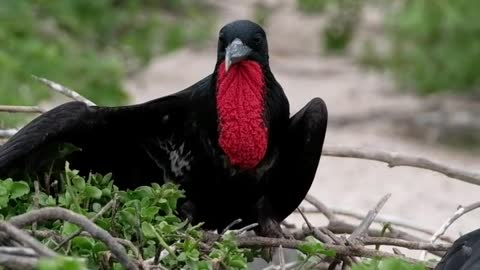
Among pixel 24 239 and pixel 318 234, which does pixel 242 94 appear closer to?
pixel 318 234

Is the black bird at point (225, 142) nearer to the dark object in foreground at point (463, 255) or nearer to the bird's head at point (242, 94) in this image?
the bird's head at point (242, 94)

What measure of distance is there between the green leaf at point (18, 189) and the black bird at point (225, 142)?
16.7 inches

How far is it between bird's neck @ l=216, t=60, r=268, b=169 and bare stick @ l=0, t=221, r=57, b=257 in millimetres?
979

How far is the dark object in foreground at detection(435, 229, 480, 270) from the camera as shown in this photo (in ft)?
9.23

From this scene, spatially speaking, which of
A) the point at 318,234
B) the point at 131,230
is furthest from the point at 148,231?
the point at 318,234

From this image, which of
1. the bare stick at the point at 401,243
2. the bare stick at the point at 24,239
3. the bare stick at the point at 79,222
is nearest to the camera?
the bare stick at the point at 24,239

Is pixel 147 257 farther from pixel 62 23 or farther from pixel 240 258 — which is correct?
pixel 62 23

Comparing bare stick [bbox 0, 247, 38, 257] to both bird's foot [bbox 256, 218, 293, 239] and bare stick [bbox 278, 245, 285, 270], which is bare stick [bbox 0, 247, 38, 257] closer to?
bare stick [bbox 278, 245, 285, 270]

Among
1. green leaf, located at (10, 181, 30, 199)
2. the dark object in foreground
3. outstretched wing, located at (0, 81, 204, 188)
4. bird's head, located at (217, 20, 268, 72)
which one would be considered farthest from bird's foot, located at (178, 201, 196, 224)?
the dark object in foreground

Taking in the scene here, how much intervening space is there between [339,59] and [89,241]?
10.2 m

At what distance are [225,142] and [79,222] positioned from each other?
3.01 feet

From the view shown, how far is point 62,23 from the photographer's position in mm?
8812

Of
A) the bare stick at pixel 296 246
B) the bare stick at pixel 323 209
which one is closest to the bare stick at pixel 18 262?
the bare stick at pixel 296 246

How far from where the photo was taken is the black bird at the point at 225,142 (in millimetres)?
3350
